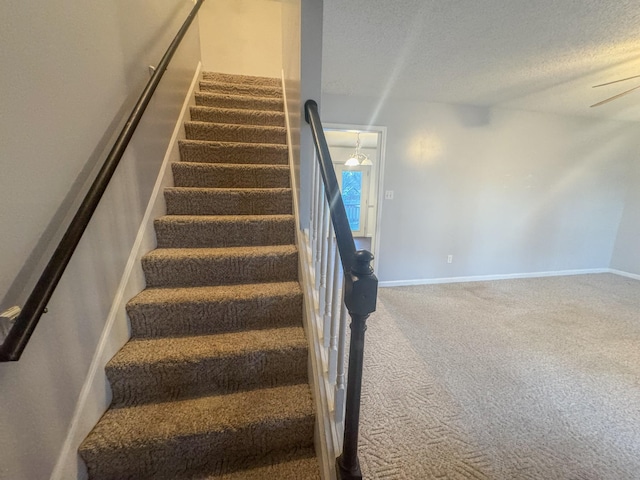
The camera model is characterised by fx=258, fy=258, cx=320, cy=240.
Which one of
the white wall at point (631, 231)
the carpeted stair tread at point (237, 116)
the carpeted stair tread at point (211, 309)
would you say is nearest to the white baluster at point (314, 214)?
the carpeted stair tread at point (211, 309)

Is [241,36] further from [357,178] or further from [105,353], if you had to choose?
[357,178]

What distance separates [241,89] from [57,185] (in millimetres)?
2279

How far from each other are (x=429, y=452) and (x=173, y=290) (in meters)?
1.58

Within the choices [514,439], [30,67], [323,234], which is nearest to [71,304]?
[30,67]

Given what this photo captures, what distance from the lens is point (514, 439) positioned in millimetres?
1396

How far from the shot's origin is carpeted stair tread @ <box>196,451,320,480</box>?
3.25ft

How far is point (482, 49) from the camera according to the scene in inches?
77.7

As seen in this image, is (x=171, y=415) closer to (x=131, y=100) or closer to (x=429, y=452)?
(x=429, y=452)

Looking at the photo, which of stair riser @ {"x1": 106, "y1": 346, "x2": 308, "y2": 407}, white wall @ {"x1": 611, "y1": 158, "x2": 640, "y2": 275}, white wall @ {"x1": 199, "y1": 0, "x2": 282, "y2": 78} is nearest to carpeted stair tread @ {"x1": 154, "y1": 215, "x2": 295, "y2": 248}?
stair riser @ {"x1": 106, "y1": 346, "x2": 308, "y2": 407}

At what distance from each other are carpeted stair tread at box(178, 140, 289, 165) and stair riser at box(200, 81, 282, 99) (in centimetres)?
91

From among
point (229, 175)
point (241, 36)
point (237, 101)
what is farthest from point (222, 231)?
point (241, 36)

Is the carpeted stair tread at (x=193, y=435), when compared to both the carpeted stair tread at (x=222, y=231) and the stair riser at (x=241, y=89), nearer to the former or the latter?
the carpeted stair tread at (x=222, y=231)

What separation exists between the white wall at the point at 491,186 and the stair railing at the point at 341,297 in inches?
85.7

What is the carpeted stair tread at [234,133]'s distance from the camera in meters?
2.12
